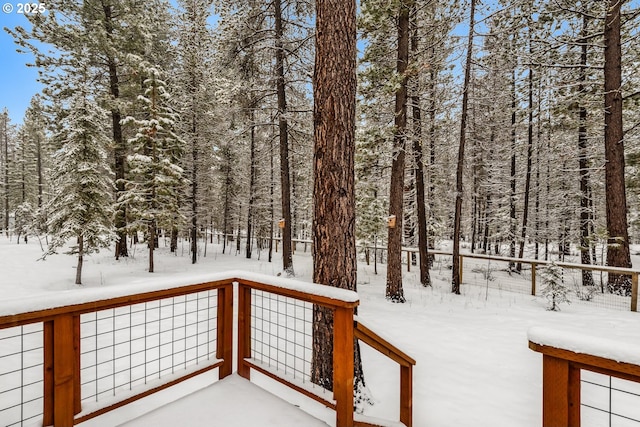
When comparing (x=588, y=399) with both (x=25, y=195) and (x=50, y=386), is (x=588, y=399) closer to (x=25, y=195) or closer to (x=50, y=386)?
(x=50, y=386)

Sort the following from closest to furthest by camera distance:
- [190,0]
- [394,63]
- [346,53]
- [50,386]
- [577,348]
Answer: [577,348] → [50,386] → [346,53] → [394,63] → [190,0]

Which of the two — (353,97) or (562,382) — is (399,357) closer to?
(562,382)

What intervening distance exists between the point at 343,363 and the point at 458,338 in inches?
140

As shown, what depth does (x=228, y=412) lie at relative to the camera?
242 cm

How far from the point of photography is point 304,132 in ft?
32.5

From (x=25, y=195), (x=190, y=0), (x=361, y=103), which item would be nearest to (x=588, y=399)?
(x=361, y=103)

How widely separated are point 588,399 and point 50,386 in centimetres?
479

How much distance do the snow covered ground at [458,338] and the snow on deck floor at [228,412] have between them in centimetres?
39

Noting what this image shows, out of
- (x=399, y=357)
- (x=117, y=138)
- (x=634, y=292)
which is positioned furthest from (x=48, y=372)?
(x=117, y=138)

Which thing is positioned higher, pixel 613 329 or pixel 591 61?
pixel 591 61

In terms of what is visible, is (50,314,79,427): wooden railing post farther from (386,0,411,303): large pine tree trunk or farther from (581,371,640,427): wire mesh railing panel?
(386,0,411,303): large pine tree trunk

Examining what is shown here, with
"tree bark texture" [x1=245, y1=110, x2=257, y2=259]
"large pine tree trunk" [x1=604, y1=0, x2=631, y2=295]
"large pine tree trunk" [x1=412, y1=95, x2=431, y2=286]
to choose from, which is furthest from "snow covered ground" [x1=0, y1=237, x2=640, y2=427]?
"tree bark texture" [x1=245, y1=110, x2=257, y2=259]

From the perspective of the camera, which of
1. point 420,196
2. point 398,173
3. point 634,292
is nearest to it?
point 634,292

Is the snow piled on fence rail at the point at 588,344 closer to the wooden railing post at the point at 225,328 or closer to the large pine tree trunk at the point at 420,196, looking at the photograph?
the wooden railing post at the point at 225,328
